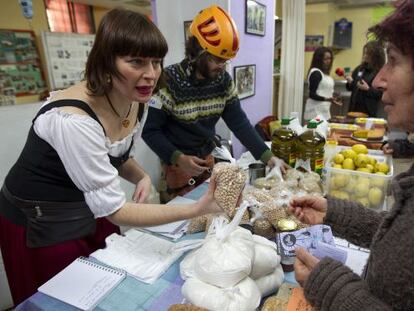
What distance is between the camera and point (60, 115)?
2.71ft

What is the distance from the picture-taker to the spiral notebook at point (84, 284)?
32.1 inches

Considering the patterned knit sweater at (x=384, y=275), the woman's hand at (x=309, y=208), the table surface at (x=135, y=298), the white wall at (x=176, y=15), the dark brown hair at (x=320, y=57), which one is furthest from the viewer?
the dark brown hair at (x=320, y=57)

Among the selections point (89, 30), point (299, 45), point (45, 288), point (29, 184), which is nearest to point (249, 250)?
point (45, 288)

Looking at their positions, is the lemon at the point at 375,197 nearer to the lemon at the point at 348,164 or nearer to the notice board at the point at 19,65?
the lemon at the point at 348,164

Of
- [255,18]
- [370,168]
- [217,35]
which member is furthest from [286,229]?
[255,18]

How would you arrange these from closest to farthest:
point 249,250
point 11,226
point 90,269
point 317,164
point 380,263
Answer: point 380,263 → point 249,250 → point 90,269 → point 11,226 → point 317,164

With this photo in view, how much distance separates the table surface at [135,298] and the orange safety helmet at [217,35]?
980 mm

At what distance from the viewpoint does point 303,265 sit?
0.70 meters

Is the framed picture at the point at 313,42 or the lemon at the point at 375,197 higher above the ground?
the framed picture at the point at 313,42

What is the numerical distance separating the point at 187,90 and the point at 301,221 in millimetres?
879

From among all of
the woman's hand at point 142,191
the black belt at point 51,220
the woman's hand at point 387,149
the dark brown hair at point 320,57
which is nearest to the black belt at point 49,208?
the black belt at point 51,220

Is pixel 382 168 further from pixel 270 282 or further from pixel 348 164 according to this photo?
pixel 270 282

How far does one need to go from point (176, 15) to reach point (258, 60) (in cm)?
110

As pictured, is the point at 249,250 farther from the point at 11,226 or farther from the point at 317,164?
the point at 11,226
